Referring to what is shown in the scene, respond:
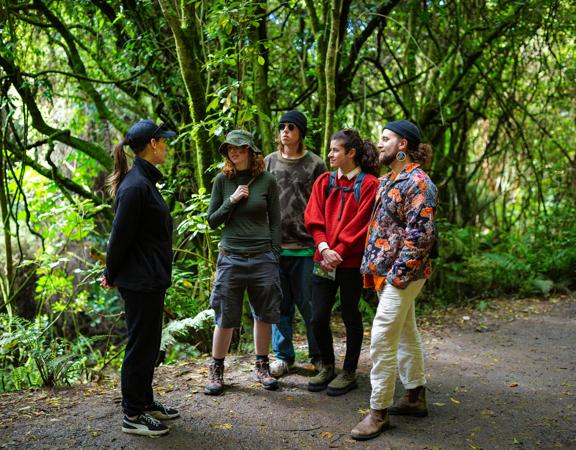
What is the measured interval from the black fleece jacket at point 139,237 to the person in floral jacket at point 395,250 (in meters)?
1.34

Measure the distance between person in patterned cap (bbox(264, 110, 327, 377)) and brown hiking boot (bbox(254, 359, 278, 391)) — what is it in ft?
0.51

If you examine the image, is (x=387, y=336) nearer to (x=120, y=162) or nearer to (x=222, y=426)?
(x=222, y=426)

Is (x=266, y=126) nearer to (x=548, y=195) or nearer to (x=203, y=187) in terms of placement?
(x=203, y=187)

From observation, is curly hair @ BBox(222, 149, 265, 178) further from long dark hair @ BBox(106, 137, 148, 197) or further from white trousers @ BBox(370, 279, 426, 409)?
white trousers @ BBox(370, 279, 426, 409)

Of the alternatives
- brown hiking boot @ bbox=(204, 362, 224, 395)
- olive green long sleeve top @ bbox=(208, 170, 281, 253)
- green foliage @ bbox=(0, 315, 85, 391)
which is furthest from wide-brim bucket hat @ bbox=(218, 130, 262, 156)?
green foliage @ bbox=(0, 315, 85, 391)

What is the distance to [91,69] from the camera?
24.8 ft

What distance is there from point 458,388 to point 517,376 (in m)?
0.72

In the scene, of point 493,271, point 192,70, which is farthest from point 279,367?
point 493,271

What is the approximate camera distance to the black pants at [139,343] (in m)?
3.35

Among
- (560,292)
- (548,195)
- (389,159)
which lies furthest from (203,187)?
(548,195)

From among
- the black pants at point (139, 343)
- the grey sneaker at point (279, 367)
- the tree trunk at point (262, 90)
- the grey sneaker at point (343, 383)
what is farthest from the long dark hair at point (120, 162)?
the tree trunk at point (262, 90)

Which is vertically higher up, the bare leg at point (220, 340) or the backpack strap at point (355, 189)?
the backpack strap at point (355, 189)

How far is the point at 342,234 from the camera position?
158 inches

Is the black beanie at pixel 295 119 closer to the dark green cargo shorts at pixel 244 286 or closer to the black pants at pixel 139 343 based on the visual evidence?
the dark green cargo shorts at pixel 244 286
